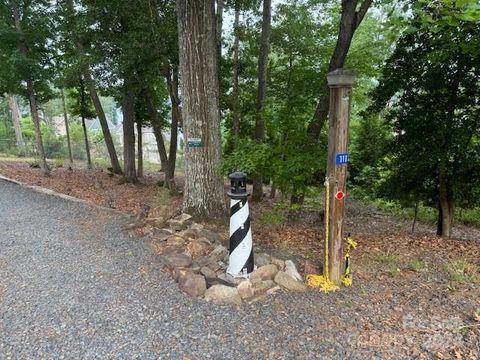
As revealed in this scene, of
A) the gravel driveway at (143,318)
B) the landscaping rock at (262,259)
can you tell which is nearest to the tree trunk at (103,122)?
the gravel driveway at (143,318)

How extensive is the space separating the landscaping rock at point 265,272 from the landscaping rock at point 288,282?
6cm

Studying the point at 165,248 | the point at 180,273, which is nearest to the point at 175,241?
the point at 165,248

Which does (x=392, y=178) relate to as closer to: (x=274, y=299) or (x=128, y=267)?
(x=274, y=299)

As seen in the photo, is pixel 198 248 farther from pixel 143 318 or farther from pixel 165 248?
pixel 143 318

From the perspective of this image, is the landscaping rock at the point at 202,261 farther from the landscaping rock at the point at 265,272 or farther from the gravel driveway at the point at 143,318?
the landscaping rock at the point at 265,272

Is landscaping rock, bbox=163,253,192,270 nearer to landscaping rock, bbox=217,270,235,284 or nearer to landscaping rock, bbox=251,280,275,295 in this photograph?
landscaping rock, bbox=217,270,235,284

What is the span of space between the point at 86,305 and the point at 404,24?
10.2 ft

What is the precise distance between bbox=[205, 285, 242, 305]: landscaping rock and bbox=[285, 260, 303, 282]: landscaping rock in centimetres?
52

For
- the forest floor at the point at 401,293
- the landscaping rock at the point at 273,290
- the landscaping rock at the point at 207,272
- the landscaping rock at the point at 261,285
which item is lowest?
the forest floor at the point at 401,293

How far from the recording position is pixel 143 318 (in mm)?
2381

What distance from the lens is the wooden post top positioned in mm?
2527

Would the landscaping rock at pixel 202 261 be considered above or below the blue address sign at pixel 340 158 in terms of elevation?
below

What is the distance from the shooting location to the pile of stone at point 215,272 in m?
2.66

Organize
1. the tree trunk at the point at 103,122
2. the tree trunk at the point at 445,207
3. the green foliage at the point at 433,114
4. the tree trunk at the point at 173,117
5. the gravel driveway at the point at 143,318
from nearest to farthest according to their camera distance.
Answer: the gravel driveway at the point at 143,318, the green foliage at the point at 433,114, the tree trunk at the point at 445,207, the tree trunk at the point at 173,117, the tree trunk at the point at 103,122
